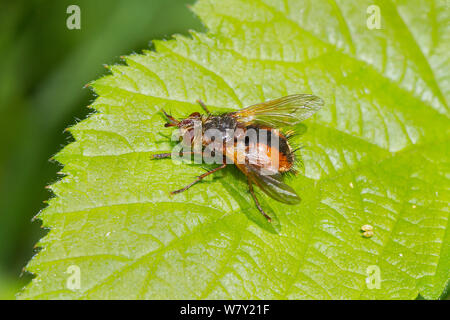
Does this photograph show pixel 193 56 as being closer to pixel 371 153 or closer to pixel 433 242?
pixel 371 153

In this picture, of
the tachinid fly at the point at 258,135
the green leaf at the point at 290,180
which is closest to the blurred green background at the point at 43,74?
the green leaf at the point at 290,180

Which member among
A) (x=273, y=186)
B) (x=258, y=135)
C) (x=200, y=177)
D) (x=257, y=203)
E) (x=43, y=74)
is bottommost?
(x=257, y=203)

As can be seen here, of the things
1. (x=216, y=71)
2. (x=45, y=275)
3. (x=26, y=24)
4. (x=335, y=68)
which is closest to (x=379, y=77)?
(x=335, y=68)

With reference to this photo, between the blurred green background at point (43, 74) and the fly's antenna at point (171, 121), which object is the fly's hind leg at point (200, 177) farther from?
the blurred green background at point (43, 74)

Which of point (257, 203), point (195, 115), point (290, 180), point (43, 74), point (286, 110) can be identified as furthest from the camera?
point (43, 74)

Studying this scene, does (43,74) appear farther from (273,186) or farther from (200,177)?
(273,186)

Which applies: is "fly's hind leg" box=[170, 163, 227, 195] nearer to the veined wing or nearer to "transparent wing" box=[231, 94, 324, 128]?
the veined wing

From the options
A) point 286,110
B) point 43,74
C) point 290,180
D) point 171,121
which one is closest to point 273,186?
point 290,180
